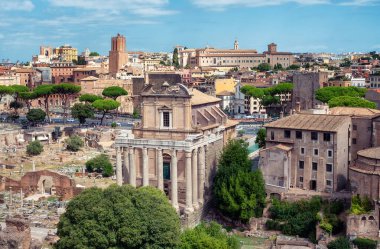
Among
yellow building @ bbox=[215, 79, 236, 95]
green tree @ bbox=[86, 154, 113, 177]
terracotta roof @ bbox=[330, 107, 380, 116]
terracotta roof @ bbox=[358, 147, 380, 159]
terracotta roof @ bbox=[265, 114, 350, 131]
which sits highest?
yellow building @ bbox=[215, 79, 236, 95]

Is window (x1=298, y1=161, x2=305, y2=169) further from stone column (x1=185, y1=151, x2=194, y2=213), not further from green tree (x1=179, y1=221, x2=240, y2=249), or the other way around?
green tree (x1=179, y1=221, x2=240, y2=249)

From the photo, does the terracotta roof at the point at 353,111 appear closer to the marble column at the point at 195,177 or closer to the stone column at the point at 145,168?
the marble column at the point at 195,177

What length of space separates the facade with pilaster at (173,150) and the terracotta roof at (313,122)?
224 inches

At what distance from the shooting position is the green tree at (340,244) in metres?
33.7

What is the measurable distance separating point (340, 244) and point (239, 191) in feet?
25.8

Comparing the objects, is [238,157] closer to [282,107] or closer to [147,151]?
[147,151]

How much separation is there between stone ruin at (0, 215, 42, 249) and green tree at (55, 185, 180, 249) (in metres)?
1.94

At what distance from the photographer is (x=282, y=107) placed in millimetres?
99125

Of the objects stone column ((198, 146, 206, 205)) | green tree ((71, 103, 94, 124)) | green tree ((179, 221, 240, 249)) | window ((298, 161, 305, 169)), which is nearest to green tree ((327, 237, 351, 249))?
green tree ((179, 221, 240, 249))

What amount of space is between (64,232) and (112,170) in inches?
1122

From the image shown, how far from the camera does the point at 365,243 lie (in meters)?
33.8

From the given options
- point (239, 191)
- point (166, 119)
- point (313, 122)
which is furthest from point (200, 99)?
point (239, 191)

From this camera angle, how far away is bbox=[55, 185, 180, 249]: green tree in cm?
2819

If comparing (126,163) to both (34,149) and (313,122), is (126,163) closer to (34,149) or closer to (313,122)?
(313,122)
